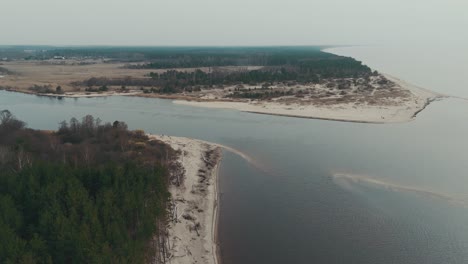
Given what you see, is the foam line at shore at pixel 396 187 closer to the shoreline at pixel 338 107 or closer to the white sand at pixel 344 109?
the shoreline at pixel 338 107

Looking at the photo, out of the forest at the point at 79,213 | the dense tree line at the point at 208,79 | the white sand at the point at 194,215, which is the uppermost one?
the dense tree line at the point at 208,79

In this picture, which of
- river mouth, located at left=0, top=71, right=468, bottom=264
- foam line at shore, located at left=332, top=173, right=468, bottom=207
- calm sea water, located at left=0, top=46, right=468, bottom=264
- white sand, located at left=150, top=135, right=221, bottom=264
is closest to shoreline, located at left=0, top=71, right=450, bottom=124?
river mouth, located at left=0, top=71, right=468, bottom=264

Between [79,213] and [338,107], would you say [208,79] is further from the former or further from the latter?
[79,213]

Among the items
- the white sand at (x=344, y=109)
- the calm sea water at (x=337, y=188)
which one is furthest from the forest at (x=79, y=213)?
the white sand at (x=344, y=109)

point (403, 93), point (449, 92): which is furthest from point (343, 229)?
point (449, 92)

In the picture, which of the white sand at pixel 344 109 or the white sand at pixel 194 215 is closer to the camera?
the white sand at pixel 194 215
